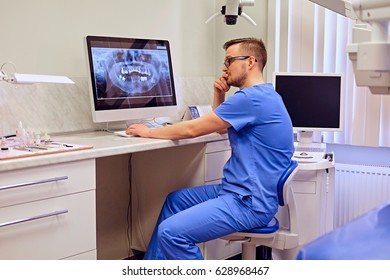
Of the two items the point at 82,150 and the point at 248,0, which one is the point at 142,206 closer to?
the point at 82,150

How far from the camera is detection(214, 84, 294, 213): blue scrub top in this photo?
7.38 ft

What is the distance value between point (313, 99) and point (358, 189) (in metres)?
0.61

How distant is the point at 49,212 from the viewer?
1990mm

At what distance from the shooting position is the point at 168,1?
321 centimetres

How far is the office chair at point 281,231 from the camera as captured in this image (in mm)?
2248

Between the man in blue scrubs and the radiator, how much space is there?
2.95 ft

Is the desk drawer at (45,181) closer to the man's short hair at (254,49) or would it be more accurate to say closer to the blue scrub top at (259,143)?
the blue scrub top at (259,143)

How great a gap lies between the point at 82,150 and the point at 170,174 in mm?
799

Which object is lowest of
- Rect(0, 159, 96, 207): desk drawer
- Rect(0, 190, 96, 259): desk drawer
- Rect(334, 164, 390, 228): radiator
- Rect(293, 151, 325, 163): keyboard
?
Rect(334, 164, 390, 228): radiator

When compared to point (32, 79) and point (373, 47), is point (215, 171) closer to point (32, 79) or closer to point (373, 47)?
point (32, 79)

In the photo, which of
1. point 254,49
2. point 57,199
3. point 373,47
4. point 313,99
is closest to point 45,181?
point 57,199

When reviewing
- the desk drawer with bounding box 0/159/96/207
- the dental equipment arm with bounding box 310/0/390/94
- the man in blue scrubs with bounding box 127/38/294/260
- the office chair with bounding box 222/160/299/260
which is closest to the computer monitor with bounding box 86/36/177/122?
the man in blue scrubs with bounding box 127/38/294/260

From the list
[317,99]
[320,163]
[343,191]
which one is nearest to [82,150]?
[320,163]

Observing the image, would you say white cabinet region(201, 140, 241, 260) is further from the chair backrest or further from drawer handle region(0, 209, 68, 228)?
drawer handle region(0, 209, 68, 228)
